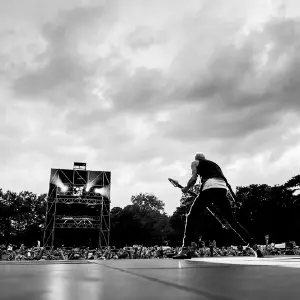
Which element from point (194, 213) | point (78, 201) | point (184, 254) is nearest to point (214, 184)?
point (194, 213)

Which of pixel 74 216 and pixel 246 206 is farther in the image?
pixel 246 206

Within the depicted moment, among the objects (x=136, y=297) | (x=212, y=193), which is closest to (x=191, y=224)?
(x=212, y=193)

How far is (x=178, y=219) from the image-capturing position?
6225cm

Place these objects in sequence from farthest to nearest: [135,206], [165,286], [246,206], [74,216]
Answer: [135,206] < [246,206] < [74,216] < [165,286]

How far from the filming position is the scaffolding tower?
36344 millimetres

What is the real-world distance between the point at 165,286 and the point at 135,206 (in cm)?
7437

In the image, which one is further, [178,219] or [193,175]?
[178,219]

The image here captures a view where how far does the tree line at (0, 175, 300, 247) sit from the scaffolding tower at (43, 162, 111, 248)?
46.7 ft

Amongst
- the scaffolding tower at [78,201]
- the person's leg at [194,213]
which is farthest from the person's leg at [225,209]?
the scaffolding tower at [78,201]

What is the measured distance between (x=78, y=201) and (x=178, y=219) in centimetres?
2889

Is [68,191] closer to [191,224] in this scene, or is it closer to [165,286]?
[191,224]

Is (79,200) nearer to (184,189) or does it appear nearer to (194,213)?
(184,189)

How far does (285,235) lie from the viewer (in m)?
52.2

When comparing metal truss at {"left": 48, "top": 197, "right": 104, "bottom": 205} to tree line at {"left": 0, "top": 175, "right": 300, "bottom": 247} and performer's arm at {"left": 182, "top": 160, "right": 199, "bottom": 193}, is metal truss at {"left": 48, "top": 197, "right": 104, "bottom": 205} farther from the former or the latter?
performer's arm at {"left": 182, "top": 160, "right": 199, "bottom": 193}
